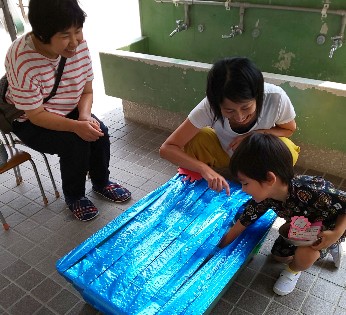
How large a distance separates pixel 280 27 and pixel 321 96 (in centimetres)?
74

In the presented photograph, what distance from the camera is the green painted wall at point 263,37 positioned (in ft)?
7.91

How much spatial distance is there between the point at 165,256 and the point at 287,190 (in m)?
0.63

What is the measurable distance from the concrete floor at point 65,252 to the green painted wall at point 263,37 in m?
0.85

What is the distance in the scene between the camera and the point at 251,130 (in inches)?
74.3

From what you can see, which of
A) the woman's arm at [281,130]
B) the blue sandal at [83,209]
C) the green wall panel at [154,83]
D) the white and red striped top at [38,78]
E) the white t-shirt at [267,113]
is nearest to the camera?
the white and red striped top at [38,78]

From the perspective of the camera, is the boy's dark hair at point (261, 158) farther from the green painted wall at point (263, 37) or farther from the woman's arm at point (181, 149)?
the green painted wall at point (263, 37)

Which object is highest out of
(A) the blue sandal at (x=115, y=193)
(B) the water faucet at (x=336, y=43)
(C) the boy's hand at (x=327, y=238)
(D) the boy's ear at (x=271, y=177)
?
(B) the water faucet at (x=336, y=43)

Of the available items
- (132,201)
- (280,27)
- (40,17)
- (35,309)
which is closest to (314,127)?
(280,27)

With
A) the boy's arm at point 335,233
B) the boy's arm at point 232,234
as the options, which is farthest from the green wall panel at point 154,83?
the boy's arm at point 335,233

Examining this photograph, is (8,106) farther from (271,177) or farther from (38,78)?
(271,177)

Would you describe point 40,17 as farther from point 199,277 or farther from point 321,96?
point 321,96

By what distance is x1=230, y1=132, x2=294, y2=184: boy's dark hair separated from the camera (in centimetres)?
126

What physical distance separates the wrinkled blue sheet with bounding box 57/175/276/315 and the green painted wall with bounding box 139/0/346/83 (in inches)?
49.5

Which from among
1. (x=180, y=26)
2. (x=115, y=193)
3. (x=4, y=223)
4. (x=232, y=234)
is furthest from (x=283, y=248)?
(x=180, y=26)
